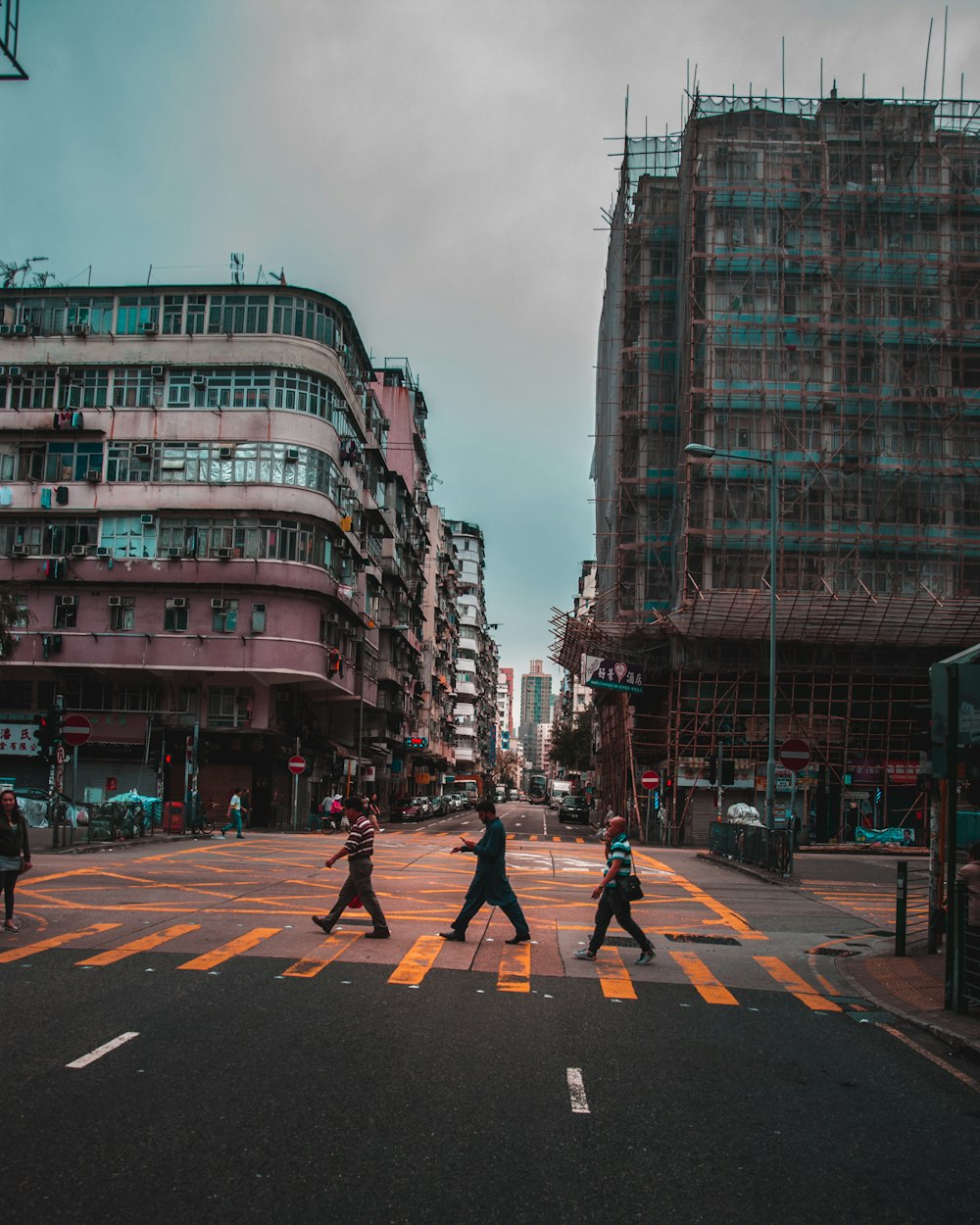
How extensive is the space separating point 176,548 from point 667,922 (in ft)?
103

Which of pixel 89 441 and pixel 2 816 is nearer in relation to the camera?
pixel 2 816

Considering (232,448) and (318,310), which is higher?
(318,310)

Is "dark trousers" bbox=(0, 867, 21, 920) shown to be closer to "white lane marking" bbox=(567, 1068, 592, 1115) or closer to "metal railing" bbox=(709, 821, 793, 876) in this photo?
"white lane marking" bbox=(567, 1068, 592, 1115)

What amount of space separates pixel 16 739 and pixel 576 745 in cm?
6699

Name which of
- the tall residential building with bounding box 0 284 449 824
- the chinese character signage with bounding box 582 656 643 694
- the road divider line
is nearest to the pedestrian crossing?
the road divider line

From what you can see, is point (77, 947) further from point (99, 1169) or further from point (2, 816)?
point (99, 1169)

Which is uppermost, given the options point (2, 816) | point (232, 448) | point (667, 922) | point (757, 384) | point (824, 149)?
point (824, 149)

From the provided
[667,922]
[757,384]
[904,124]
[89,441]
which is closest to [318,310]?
[89,441]

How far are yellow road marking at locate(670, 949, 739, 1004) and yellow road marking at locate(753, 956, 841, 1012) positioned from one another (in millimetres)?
690

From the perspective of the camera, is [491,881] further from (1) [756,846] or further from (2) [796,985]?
(1) [756,846]

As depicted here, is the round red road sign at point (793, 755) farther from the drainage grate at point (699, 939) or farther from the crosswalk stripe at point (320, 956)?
the crosswalk stripe at point (320, 956)

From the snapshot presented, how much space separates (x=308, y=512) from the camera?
43219mm

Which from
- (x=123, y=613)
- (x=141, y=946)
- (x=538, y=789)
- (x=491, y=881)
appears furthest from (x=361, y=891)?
(x=538, y=789)

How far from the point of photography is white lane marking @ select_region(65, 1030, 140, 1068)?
6863 mm
